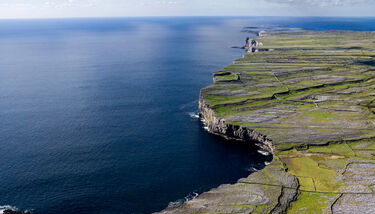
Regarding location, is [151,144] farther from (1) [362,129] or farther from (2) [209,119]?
(1) [362,129]

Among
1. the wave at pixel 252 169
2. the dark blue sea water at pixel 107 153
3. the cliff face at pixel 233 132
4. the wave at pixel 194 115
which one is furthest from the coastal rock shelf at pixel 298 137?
the dark blue sea water at pixel 107 153

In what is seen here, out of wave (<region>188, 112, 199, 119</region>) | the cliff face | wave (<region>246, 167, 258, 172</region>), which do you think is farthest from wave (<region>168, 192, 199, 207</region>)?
wave (<region>188, 112, 199, 119</region>)

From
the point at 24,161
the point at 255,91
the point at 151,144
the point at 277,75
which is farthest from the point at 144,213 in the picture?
the point at 277,75

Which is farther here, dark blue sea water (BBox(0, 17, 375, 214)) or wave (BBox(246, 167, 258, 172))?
wave (BBox(246, 167, 258, 172))

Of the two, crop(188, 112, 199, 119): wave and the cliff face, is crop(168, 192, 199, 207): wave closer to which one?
the cliff face

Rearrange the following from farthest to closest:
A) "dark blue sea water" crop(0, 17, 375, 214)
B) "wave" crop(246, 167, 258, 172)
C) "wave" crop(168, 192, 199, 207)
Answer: "wave" crop(246, 167, 258, 172) < "dark blue sea water" crop(0, 17, 375, 214) < "wave" crop(168, 192, 199, 207)

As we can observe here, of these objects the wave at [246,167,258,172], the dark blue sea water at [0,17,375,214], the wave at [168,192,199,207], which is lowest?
the wave at [168,192,199,207]
